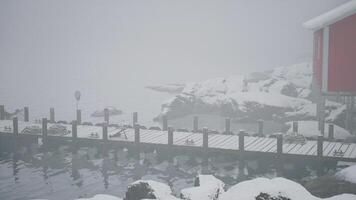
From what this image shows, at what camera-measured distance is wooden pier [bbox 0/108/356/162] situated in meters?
25.2

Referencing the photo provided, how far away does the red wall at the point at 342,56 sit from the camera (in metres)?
29.5

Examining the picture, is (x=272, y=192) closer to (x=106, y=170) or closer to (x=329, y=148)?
(x=329, y=148)

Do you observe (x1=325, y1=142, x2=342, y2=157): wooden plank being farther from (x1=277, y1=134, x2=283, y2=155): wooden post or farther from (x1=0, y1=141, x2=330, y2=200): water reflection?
(x1=277, y1=134, x2=283, y2=155): wooden post

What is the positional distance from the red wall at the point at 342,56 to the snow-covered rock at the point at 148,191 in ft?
61.3

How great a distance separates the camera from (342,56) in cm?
2991

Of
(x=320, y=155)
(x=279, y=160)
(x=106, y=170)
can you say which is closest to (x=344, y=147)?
(x=320, y=155)

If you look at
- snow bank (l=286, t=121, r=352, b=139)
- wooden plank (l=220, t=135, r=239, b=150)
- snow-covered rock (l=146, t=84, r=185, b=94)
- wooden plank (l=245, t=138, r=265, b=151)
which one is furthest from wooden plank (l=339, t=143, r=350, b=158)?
snow-covered rock (l=146, t=84, r=185, b=94)

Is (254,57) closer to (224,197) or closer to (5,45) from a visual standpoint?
(5,45)

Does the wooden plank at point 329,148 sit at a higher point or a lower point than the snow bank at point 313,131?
lower

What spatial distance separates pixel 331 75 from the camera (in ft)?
99.9

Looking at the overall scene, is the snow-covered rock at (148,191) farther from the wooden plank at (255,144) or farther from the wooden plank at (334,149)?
the wooden plank at (334,149)

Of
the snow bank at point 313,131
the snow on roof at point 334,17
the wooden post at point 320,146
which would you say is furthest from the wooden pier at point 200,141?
the snow on roof at point 334,17

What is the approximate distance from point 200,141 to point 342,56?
10.9 meters

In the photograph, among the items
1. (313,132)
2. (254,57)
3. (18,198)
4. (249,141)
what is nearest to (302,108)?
Answer: (313,132)
